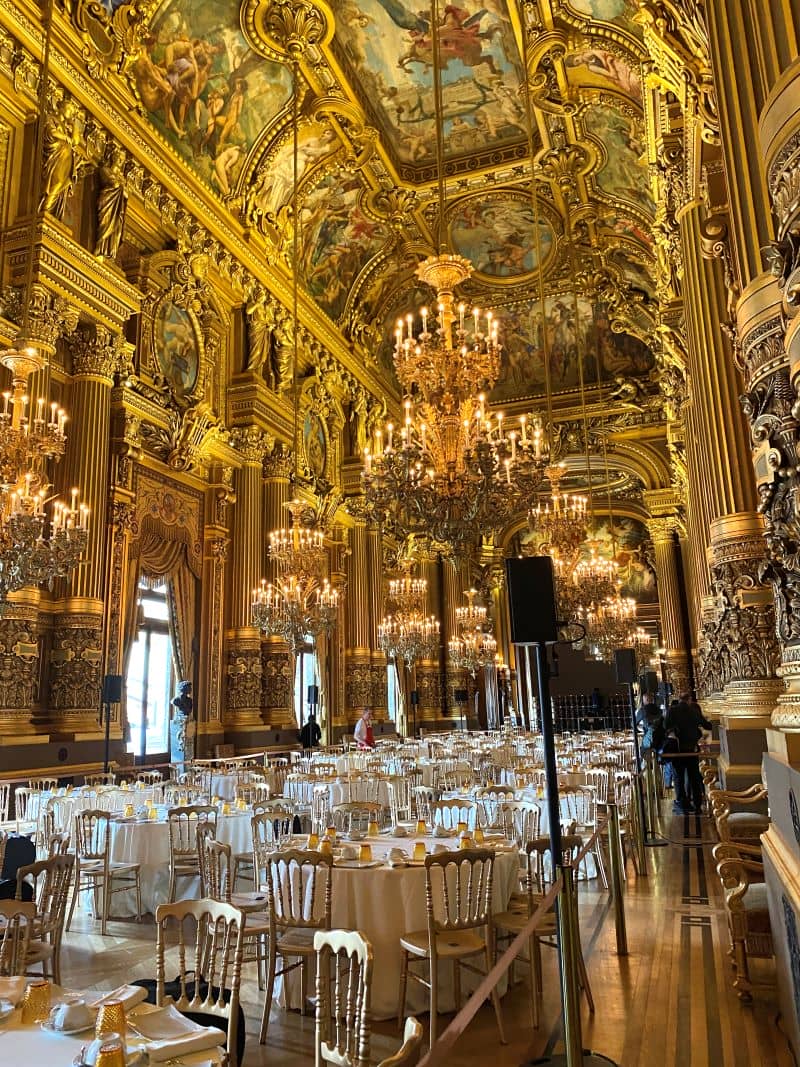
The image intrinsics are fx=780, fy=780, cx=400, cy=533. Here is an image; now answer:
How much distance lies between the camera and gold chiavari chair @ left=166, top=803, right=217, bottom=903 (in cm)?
646

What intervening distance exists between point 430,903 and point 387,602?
18.7m

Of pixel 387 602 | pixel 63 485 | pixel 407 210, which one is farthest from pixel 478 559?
pixel 63 485

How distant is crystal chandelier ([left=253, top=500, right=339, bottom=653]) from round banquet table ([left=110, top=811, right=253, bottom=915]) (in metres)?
4.24

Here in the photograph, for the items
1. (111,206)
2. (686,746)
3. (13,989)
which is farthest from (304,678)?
(13,989)

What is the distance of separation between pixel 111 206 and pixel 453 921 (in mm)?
11320

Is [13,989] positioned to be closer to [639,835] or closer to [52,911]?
[52,911]

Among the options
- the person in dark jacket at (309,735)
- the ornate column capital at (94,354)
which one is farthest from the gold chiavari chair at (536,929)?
the person in dark jacket at (309,735)

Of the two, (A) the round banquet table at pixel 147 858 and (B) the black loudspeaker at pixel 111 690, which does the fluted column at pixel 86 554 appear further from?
(A) the round banquet table at pixel 147 858

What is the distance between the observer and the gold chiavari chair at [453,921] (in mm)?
4098

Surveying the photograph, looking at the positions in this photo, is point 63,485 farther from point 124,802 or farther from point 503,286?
point 503,286

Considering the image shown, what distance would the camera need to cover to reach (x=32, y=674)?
984cm

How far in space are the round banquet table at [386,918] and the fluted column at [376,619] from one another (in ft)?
50.8

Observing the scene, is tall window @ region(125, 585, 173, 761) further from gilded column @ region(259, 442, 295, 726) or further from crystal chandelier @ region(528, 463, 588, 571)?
crystal chandelier @ region(528, 463, 588, 571)

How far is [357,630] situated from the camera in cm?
2023
